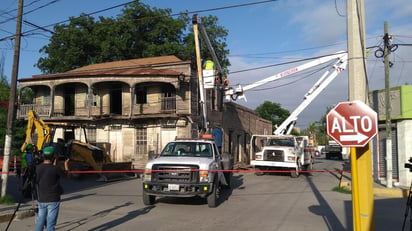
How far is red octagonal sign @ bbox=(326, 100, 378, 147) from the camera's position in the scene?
4.75 meters

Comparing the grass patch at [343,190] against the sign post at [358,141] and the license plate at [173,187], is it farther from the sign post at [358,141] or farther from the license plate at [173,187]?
the sign post at [358,141]

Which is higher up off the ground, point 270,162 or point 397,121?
point 397,121

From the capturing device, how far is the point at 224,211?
10.3m

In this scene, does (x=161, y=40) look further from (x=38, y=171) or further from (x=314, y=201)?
(x=38, y=171)

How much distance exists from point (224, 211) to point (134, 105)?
17.5m

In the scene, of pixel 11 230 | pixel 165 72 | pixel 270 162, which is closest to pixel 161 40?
pixel 165 72

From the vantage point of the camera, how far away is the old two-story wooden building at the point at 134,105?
979 inches

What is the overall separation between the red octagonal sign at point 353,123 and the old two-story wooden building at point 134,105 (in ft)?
63.3

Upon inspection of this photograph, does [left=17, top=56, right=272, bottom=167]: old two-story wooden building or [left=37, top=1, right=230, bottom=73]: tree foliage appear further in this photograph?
[left=37, top=1, right=230, bottom=73]: tree foliage

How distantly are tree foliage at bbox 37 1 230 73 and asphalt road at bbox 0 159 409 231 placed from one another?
27.7 m

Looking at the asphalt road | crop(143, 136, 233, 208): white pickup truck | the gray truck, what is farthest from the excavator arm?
the gray truck

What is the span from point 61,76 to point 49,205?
22646 mm

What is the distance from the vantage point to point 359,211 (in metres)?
4.93

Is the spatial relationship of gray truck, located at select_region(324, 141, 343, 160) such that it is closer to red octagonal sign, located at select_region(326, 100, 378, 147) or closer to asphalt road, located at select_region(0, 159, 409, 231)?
asphalt road, located at select_region(0, 159, 409, 231)
